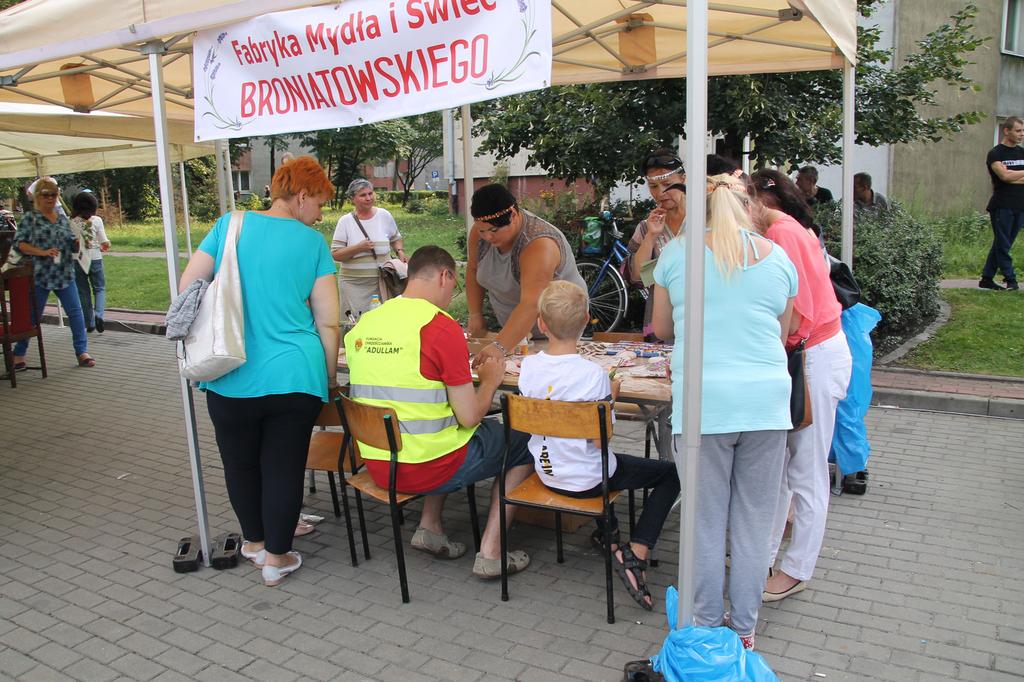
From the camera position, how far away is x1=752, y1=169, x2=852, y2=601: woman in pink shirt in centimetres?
330

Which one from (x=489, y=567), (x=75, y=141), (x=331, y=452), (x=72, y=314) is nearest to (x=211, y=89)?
(x=331, y=452)

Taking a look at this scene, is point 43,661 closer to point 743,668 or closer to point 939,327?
point 743,668

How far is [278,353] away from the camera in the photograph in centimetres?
354

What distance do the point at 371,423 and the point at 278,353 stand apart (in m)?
0.51

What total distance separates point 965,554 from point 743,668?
201 cm

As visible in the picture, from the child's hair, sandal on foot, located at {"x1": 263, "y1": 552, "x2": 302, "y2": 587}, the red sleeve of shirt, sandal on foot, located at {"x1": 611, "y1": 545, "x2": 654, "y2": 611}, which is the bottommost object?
sandal on foot, located at {"x1": 263, "y1": 552, "x2": 302, "y2": 587}

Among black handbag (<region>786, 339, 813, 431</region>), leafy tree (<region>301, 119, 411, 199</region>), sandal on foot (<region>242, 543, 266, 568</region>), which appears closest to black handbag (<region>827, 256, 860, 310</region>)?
black handbag (<region>786, 339, 813, 431</region>)

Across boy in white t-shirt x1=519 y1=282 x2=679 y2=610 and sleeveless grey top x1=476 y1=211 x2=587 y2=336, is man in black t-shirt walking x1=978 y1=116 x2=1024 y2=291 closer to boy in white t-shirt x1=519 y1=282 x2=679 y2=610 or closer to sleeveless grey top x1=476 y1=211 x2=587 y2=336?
sleeveless grey top x1=476 y1=211 x2=587 y2=336

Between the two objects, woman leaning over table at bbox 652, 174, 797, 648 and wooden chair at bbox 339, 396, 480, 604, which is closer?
woman leaning over table at bbox 652, 174, 797, 648

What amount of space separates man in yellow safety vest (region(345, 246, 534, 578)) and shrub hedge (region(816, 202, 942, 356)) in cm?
507

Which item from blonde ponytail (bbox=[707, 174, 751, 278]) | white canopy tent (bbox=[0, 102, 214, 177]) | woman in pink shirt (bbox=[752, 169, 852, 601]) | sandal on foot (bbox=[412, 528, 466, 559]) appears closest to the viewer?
blonde ponytail (bbox=[707, 174, 751, 278])

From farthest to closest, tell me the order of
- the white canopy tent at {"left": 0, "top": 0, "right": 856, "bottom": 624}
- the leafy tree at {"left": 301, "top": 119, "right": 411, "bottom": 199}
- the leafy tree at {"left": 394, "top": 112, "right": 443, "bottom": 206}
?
the leafy tree at {"left": 394, "top": 112, "right": 443, "bottom": 206}
the leafy tree at {"left": 301, "top": 119, "right": 411, "bottom": 199}
the white canopy tent at {"left": 0, "top": 0, "right": 856, "bottom": 624}

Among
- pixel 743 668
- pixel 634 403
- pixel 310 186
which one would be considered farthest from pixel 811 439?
pixel 310 186

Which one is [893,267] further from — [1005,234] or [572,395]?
[572,395]
